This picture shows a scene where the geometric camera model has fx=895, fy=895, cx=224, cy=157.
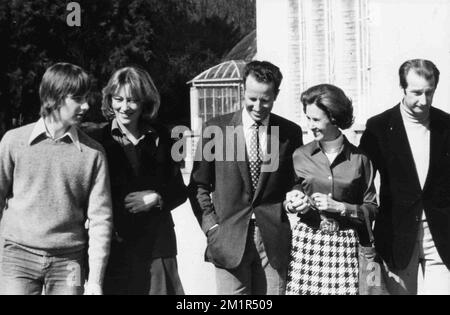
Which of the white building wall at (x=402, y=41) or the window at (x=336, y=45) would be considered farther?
the window at (x=336, y=45)

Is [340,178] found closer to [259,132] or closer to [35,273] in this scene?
[259,132]

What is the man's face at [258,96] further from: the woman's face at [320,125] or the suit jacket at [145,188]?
the suit jacket at [145,188]

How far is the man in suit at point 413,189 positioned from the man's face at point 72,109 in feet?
5.46

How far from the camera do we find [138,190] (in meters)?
4.84

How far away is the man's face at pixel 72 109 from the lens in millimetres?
4414

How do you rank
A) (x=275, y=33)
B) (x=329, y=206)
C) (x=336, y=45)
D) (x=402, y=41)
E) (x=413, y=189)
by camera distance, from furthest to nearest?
(x=275, y=33) < (x=336, y=45) < (x=402, y=41) < (x=413, y=189) < (x=329, y=206)

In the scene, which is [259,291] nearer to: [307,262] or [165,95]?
[307,262]

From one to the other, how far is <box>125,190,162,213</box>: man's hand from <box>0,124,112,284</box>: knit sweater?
29 cm

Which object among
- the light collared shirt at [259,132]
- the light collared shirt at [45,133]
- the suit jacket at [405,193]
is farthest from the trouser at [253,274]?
the light collared shirt at [45,133]

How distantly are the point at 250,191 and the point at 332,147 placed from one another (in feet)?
1.69

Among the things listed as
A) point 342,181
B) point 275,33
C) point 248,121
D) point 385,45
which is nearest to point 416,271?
point 342,181
